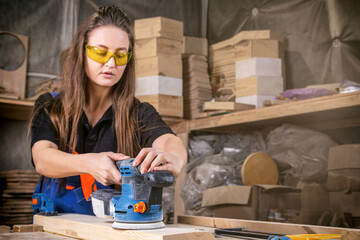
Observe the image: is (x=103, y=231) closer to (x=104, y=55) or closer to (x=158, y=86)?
(x=104, y=55)

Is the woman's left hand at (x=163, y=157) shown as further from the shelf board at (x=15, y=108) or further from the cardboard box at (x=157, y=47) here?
the shelf board at (x=15, y=108)

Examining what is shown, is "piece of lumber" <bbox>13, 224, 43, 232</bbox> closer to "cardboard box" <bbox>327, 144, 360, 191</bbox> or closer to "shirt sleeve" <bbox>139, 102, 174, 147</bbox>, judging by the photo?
"shirt sleeve" <bbox>139, 102, 174, 147</bbox>

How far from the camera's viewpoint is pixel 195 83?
3438 mm

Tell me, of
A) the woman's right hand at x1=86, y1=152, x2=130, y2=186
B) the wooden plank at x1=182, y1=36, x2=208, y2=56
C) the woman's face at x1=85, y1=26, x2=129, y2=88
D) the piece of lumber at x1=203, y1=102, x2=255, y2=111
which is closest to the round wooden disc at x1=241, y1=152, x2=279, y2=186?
the piece of lumber at x1=203, y1=102, x2=255, y2=111

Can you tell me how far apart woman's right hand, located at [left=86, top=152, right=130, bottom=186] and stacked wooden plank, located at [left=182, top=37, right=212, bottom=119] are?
2.04 metres

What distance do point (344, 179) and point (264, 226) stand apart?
1.15m

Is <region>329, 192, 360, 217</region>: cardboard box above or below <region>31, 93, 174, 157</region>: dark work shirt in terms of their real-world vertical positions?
below

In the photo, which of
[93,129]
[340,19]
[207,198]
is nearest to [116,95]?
[93,129]

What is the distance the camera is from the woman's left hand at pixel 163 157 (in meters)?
1.25

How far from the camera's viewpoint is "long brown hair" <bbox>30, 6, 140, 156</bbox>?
1.85 meters

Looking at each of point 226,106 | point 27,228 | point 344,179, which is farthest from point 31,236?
point 226,106

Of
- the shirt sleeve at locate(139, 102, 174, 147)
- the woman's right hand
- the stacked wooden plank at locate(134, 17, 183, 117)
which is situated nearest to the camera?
the woman's right hand

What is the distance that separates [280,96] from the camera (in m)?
2.91

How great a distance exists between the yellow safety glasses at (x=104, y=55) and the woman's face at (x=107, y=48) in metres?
0.01
